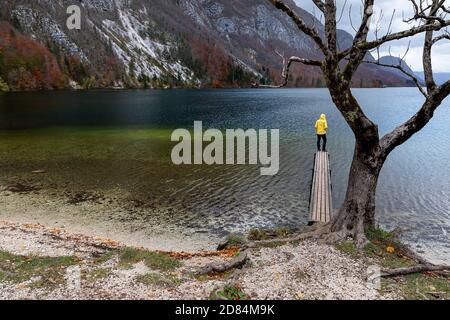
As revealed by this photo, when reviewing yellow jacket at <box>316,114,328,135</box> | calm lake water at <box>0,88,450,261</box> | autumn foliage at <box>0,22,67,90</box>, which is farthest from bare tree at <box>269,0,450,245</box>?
autumn foliage at <box>0,22,67,90</box>

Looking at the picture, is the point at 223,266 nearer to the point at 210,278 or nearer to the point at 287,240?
the point at 210,278

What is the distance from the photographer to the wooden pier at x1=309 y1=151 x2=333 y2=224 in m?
19.7

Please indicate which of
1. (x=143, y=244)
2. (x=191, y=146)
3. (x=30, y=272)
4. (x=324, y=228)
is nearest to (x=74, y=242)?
(x=143, y=244)

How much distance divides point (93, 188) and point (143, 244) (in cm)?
1001

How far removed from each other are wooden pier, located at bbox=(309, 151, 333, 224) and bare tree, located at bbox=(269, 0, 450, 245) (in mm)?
4446

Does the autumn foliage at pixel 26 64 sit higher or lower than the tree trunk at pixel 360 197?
higher

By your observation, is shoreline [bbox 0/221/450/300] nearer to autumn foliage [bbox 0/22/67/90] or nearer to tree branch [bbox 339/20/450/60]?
tree branch [bbox 339/20/450/60]

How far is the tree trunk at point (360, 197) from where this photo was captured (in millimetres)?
14359

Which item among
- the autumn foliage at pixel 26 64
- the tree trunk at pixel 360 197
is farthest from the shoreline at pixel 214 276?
the autumn foliage at pixel 26 64

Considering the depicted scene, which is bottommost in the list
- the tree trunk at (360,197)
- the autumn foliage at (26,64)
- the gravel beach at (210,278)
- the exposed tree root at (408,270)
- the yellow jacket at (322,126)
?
the gravel beach at (210,278)

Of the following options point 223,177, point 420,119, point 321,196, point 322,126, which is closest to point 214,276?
point 420,119

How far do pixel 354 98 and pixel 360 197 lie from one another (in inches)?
147

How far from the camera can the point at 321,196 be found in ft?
73.8

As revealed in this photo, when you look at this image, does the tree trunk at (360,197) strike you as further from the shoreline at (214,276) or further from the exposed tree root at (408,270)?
the exposed tree root at (408,270)
